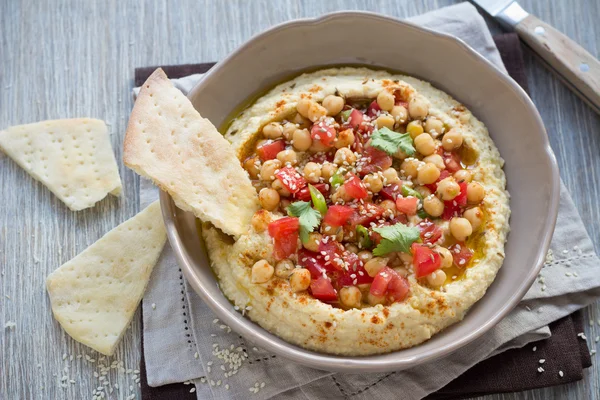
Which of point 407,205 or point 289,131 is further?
point 289,131

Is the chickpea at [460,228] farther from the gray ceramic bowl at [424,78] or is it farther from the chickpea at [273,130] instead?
the chickpea at [273,130]

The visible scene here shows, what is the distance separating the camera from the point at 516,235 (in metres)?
5.50

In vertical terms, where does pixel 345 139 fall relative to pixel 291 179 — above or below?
above

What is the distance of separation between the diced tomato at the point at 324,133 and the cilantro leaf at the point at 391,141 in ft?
1.16

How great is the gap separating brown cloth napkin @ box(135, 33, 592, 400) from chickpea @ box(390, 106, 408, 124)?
7.26ft

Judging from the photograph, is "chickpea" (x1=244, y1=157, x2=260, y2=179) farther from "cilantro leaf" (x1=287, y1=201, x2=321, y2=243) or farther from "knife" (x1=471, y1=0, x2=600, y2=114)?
"knife" (x1=471, y1=0, x2=600, y2=114)

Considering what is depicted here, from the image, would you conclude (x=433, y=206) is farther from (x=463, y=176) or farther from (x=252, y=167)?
(x=252, y=167)

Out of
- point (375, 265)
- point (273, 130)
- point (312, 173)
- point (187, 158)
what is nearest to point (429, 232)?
point (375, 265)

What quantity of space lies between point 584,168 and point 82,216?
4.91m

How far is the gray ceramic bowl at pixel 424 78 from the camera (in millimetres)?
4965

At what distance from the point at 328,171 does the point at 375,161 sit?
0.43 meters

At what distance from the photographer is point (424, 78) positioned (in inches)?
240

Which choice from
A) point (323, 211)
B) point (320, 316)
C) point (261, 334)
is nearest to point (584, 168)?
point (323, 211)

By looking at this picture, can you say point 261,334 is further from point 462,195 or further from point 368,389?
point 462,195
